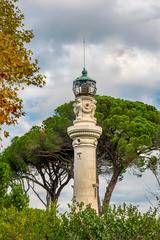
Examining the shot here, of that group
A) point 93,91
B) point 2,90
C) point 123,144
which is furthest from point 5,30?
point 123,144

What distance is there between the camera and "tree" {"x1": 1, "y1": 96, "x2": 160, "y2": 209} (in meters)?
33.8

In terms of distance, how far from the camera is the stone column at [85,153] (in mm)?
24000

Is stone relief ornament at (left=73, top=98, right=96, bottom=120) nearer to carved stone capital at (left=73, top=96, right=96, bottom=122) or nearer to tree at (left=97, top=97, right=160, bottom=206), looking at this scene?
carved stone capital at (left=73, top=96, right=96, bottom=122)

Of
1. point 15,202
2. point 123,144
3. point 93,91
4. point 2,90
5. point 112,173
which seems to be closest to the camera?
point 2,90

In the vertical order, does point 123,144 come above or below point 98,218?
above

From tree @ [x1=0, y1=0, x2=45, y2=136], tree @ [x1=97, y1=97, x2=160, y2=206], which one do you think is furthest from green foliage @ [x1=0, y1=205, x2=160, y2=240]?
tree @ [x1=97, y1=97, x2=160, y2=206]

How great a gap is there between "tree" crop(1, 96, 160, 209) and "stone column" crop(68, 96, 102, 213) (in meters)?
8.00

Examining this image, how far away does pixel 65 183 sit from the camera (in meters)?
40.2

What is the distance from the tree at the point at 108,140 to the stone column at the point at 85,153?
8.00 meters

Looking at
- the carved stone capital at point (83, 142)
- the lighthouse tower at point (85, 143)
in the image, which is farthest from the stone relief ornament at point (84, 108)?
the carved stone capital at point (83, 142)

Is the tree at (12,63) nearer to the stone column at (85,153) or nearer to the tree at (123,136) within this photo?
the stone column at (85,153)

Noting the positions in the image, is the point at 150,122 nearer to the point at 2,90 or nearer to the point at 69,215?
the point at 69,215

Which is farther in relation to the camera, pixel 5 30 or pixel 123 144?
pixel 123 144

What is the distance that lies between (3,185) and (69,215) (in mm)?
9820
